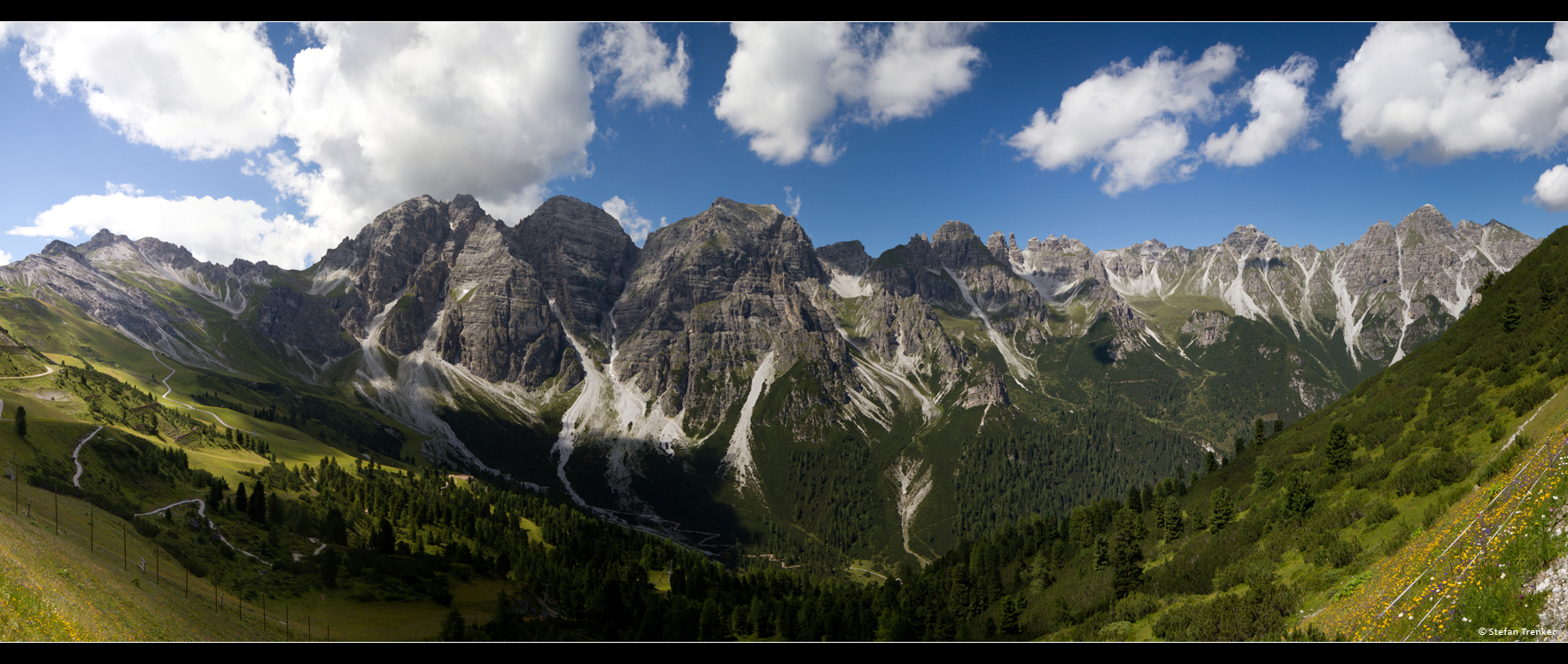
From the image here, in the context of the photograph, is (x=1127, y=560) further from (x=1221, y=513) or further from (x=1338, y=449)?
(x=1338, y=449)

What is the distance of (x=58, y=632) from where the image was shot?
68.1 ft

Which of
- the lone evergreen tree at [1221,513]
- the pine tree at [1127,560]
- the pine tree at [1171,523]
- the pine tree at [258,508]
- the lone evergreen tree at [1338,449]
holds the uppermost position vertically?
the lone evergreen tree at [1338,449]

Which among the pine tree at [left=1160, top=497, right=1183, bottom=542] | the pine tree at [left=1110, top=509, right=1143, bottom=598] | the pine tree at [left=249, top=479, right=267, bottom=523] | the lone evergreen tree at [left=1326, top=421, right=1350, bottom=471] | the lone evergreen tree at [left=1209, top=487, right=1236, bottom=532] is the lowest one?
the pine tree at [left=1110, top=509, right=1143, bottom=598]

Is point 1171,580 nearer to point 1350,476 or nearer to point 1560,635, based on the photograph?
point 1350,476

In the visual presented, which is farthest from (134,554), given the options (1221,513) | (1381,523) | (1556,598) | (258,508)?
(1221,513)

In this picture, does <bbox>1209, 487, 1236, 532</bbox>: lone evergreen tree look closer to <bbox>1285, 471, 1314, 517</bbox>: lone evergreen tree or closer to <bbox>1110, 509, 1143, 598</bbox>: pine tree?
<bbox>1110, 509, 1143, 598</bbox>: pine tree

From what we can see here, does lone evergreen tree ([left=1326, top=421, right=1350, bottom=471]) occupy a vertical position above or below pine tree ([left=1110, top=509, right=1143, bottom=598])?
above

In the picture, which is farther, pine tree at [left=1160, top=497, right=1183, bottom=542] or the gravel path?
pine tree at [left=1160, top=497, right=1183, bottom=542]

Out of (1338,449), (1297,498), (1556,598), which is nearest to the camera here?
(1556,598)

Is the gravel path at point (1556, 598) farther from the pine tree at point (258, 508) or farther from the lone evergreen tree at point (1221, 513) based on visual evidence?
the pine tree at point (258, 508)

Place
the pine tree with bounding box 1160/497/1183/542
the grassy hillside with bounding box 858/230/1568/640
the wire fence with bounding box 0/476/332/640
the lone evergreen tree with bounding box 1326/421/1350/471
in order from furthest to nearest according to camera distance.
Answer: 1. the pine tree with bounding box 1160/497/1183/542
2. the lone evergreen tree with bounding box 1326/421/1350/471
3. the wire fence with bounding box 0/476/332/640
4. the grassy hillside with bounding box 858/230/1568/640

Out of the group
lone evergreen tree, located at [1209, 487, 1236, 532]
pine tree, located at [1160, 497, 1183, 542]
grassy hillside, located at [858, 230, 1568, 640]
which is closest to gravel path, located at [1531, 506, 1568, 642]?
grassy hillside, located at [858, 230, 1568, 640]

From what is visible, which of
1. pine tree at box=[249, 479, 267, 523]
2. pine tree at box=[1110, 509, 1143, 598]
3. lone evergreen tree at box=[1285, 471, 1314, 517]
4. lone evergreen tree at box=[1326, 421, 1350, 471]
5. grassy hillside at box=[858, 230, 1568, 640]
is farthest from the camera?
pine tree at box=[249, 479, 267, 523]

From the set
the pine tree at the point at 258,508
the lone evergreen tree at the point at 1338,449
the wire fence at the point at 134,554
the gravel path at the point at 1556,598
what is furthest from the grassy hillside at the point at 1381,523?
the pine tree at the point at 258,508
